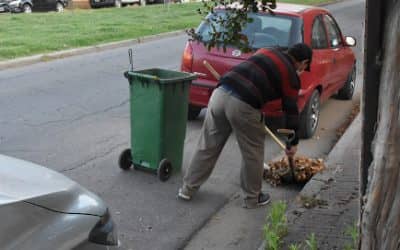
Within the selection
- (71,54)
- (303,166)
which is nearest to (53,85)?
(71,54)

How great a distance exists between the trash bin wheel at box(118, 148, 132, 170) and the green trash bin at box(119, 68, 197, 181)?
4.7 inches

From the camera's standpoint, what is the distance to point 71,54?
49.1 ft

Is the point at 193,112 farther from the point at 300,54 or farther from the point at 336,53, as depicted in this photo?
the point at 300,54

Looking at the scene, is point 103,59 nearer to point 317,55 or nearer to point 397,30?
point 317,55

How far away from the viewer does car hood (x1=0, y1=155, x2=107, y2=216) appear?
2883 mm

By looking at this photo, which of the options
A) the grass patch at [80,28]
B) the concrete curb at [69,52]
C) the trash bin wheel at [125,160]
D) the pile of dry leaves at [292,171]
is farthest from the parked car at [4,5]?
the pile of dry leaves at [292,171]

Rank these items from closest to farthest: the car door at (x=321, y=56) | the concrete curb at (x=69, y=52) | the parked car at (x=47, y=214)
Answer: the parked car at (x=47, y=214) < the car door at (x=321, y=56) < the concrete curb at (x=69, y=52)

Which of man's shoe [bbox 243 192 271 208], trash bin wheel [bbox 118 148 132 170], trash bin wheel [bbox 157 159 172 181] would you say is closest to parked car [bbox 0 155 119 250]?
man's shoe [bbox 243 192 271 208]

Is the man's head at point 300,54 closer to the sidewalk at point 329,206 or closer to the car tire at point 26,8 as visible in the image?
the sidewalk at point 329,206

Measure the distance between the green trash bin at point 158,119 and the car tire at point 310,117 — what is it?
2150mm

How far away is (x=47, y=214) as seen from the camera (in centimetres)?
284

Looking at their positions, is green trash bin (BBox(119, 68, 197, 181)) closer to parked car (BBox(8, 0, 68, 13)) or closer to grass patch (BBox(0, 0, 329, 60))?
grass patch (BBox(0, 0, 329, 60))

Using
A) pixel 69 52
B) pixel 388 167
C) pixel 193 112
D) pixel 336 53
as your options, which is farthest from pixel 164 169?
pixel 69 52

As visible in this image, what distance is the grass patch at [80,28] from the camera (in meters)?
15.5
